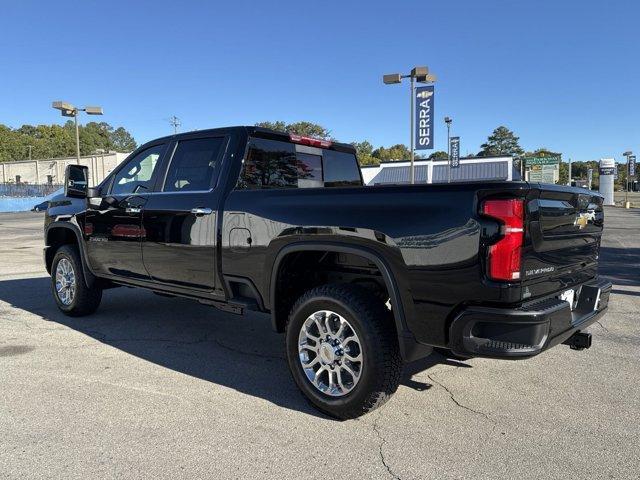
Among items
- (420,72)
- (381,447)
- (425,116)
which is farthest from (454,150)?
(381,447)

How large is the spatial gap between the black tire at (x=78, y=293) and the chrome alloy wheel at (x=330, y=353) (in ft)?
11.1

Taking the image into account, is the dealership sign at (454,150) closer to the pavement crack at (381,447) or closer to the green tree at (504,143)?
the pavement crack at (381,447)

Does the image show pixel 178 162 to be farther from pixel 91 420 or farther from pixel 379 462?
pixel 379 462

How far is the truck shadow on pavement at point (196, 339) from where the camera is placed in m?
4.16

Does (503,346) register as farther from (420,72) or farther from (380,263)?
(420,72)

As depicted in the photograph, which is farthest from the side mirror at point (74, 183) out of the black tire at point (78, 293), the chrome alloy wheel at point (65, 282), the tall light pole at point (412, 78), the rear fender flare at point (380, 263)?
the tall light pole at point (412, 78)

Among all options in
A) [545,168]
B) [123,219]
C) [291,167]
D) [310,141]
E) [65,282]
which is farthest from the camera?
[545,168]

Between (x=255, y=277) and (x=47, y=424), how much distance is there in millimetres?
1659

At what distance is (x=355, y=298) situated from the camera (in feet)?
11.1

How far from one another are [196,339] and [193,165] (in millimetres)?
1797

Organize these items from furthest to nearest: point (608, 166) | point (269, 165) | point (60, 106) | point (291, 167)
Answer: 1. point (608, 166)
2. point (60, 106)
3. point (291, 167)
4. point (269, 165)

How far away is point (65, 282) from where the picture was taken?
20.3ft

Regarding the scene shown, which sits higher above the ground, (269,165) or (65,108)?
(65,108)

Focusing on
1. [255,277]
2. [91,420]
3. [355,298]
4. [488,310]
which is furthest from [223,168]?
[488,310]
